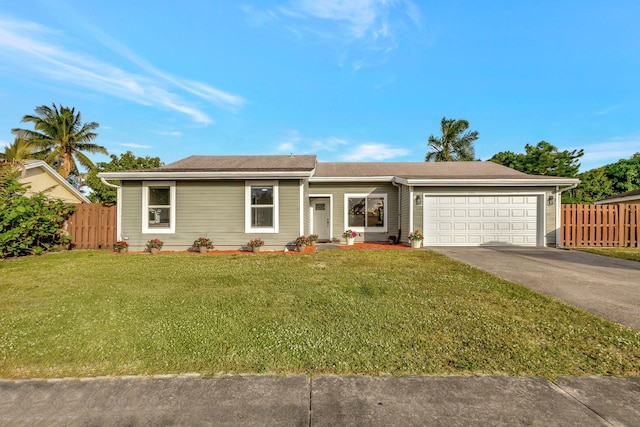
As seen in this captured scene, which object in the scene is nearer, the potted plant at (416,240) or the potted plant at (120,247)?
the potted plant at (120,247)

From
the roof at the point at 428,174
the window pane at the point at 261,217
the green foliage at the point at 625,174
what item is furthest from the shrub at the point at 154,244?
the green foliage at the point at 625,174

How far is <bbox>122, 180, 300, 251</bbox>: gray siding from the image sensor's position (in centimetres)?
1011

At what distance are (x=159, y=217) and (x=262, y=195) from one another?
4025 millimetres

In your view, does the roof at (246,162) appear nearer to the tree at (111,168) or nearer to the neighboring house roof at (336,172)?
the neighboring house roof at (336,172)

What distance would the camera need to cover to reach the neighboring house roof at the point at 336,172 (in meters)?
9.86

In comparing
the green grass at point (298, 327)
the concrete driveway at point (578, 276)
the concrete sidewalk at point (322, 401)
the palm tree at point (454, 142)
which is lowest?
the concrete sidewalk at point (322, 401)

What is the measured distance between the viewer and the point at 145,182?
10.1 meters

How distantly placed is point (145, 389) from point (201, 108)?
54.5 feet

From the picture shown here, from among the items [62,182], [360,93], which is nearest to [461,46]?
[360,93]

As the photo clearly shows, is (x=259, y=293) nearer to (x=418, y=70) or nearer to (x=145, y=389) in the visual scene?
Result: (x=145, y=389)

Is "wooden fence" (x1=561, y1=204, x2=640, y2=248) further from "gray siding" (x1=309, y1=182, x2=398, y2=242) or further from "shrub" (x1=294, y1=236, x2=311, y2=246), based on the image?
"shrub" (x1=294, y1=236, x2=311, y2=246)

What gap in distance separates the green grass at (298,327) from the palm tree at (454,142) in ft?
69.1

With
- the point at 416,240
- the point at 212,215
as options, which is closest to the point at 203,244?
the point at 212,215

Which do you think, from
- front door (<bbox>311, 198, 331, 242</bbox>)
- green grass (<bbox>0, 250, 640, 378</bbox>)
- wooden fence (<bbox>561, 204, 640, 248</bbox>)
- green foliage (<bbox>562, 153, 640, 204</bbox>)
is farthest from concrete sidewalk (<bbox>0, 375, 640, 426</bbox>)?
green foliage (<bbox>562, 153, 640, 204</bbox>)
